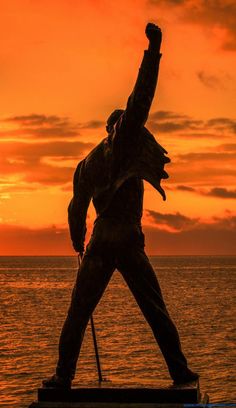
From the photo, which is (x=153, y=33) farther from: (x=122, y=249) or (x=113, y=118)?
Answer: (x=122, y=249)

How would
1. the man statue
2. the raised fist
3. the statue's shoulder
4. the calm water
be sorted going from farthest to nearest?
the calm water < the statue's shoulder < the man statue < the raised fist

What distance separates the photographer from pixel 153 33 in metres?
7.75

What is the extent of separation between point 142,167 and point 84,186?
69cm

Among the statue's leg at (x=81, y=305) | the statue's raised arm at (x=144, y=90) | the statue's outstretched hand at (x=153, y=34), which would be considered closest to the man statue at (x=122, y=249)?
the statue's leg at (x=81, y=305)

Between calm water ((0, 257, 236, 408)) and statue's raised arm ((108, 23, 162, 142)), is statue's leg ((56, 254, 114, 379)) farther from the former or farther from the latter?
statue's raised arm ((108, 23, 162, 142))

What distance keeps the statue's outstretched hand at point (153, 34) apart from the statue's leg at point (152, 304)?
6.46ft

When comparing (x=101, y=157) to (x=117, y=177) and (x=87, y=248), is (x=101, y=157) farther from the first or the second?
(x=87, y=248)

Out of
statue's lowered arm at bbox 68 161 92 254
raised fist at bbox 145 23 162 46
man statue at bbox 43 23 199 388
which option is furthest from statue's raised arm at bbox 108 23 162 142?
statue's lowered arm at bbox 68 161 92 254

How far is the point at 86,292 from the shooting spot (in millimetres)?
8414

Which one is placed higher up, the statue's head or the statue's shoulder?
the statue's head

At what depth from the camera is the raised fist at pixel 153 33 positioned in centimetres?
774

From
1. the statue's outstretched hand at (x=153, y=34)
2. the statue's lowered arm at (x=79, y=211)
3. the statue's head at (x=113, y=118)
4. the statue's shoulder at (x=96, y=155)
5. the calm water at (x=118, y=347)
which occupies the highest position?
the statue's outstretched hand at (x=153, y=34)

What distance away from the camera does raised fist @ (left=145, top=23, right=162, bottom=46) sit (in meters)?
7.74

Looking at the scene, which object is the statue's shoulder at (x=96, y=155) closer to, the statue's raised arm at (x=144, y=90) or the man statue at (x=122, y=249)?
the man statue at (x=122, y=249)
